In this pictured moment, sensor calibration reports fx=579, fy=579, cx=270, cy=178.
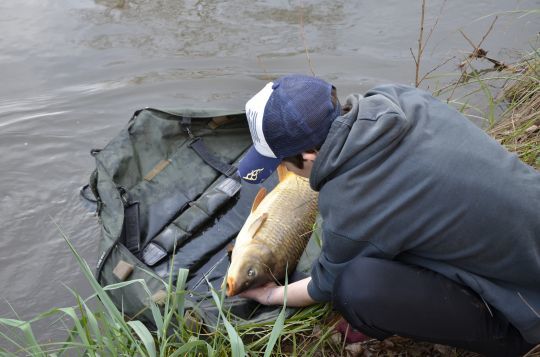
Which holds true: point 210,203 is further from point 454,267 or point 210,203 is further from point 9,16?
point 9,16

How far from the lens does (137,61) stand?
5582 millimetres

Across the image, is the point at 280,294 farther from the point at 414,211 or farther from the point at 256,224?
the point at 414,211

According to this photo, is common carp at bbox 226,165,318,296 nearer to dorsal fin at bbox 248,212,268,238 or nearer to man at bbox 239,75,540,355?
dorsal fin at bbox 248,212,268,238

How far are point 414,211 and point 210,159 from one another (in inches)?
80.4

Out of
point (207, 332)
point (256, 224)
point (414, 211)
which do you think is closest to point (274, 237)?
point (256, 224)

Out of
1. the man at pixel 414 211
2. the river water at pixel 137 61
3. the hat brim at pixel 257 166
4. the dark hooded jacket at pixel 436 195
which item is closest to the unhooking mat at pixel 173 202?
the river water at pixel 137 61

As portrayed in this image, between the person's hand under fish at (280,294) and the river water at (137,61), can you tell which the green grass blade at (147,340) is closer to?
the person's hand under fish at (280,294)

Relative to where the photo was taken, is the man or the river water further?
the river water

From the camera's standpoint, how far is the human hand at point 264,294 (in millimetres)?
2820

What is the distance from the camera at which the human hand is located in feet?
9.25

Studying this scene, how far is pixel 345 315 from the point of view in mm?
2326

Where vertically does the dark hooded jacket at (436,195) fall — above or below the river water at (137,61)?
above

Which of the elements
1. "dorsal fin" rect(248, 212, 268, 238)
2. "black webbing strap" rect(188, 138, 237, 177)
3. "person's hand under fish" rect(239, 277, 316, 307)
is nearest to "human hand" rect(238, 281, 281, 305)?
"person's hand under fish" rect(239, 277, 316, 307)

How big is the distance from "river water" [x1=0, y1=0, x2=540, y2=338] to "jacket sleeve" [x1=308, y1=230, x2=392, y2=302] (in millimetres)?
1765
